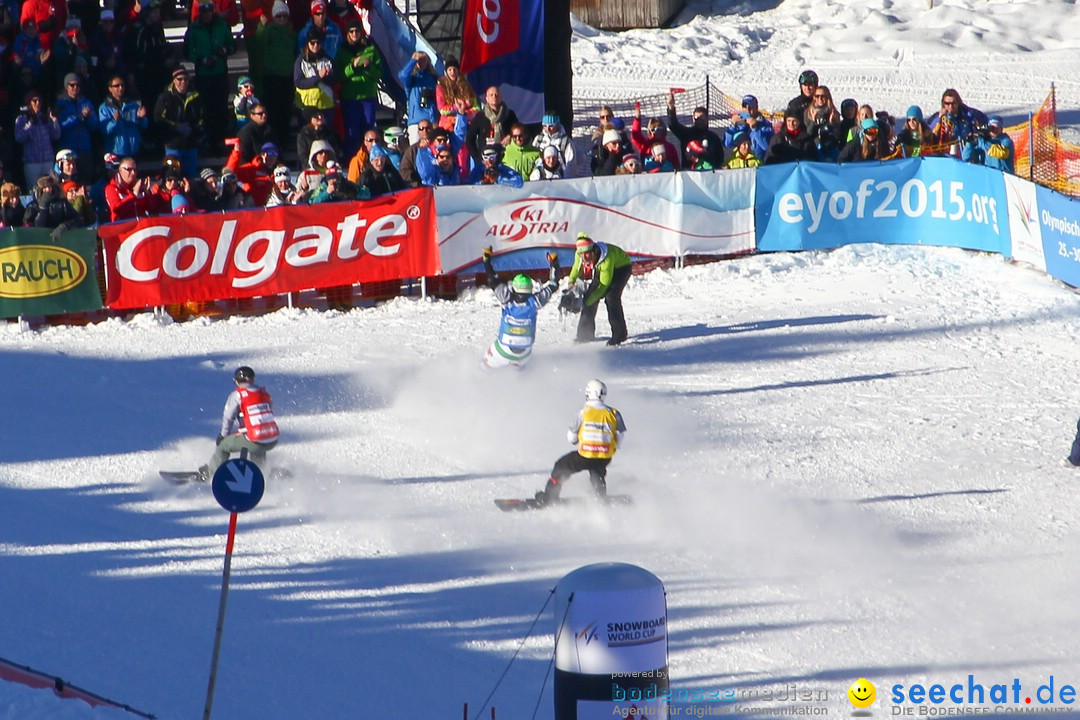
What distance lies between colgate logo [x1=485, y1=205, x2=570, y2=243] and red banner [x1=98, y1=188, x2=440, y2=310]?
77 centimetres

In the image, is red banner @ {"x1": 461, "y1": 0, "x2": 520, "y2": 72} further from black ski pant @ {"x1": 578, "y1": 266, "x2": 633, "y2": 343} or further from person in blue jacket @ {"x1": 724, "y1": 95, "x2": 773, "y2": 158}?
black ski pant @ {"x1": 578, "y1": 266, "x2": 633, "y2": 343}

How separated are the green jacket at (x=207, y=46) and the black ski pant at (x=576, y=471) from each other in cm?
870

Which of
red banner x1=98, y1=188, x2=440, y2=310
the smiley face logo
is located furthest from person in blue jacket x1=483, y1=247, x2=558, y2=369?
the smiley face logo

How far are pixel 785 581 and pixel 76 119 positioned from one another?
10.3 m

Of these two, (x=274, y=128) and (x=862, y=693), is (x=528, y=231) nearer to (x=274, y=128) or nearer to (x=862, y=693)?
(x=274, y=128)

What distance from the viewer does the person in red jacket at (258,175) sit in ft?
54.7

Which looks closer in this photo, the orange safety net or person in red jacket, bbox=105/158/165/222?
person in red jacket, bbox=105/158/165/222

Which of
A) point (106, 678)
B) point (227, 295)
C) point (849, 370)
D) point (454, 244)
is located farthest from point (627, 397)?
point (106, 678)

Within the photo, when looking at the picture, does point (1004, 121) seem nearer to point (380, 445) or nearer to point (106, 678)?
point (380, 445)

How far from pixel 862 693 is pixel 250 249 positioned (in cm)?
948

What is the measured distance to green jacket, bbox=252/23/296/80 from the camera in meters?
18.2

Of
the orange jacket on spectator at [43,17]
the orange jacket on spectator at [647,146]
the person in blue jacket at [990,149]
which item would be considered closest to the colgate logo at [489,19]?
the orange jacket on spectator at [647,146]

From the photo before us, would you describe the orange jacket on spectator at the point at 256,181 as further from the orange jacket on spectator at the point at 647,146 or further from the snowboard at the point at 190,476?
the snowboard at the point at 190,476

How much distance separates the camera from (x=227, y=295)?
1599 cm
